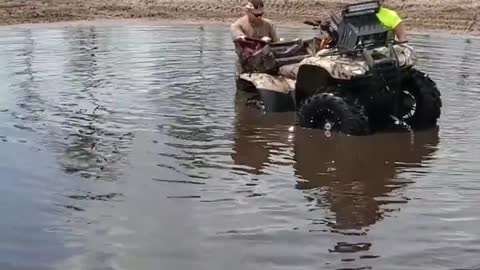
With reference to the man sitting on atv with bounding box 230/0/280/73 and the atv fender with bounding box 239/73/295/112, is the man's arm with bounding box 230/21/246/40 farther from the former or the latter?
the atv fender with bounding box 239/73/295/112

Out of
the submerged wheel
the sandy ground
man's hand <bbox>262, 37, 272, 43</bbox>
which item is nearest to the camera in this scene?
the submerged wheel

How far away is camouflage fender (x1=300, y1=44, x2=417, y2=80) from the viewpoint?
8.30 meters

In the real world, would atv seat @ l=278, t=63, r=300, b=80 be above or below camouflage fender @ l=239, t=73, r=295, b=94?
above

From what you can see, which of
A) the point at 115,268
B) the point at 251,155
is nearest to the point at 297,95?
the point at 251,155

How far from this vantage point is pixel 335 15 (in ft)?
30.2

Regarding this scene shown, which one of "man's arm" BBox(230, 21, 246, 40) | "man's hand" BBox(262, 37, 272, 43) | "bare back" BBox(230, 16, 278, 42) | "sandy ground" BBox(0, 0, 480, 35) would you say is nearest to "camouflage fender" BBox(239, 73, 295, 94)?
"man's hand" BBox(262, 37, 272, 43)

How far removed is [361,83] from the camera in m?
8.50

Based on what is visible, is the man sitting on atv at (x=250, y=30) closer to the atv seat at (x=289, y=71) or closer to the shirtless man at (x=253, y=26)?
the shirtless man at (x=253, y=26)

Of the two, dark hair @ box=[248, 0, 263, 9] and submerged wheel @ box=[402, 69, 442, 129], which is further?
dark hair @ box=[248, 0, 263, 9]

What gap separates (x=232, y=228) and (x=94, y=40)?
11.8m

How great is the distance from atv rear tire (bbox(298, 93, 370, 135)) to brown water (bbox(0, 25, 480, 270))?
128 mm

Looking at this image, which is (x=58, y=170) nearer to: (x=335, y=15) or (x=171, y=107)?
(x=171, y=107)

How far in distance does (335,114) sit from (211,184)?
2.23 meters

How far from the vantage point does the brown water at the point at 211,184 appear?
527 centimetres
